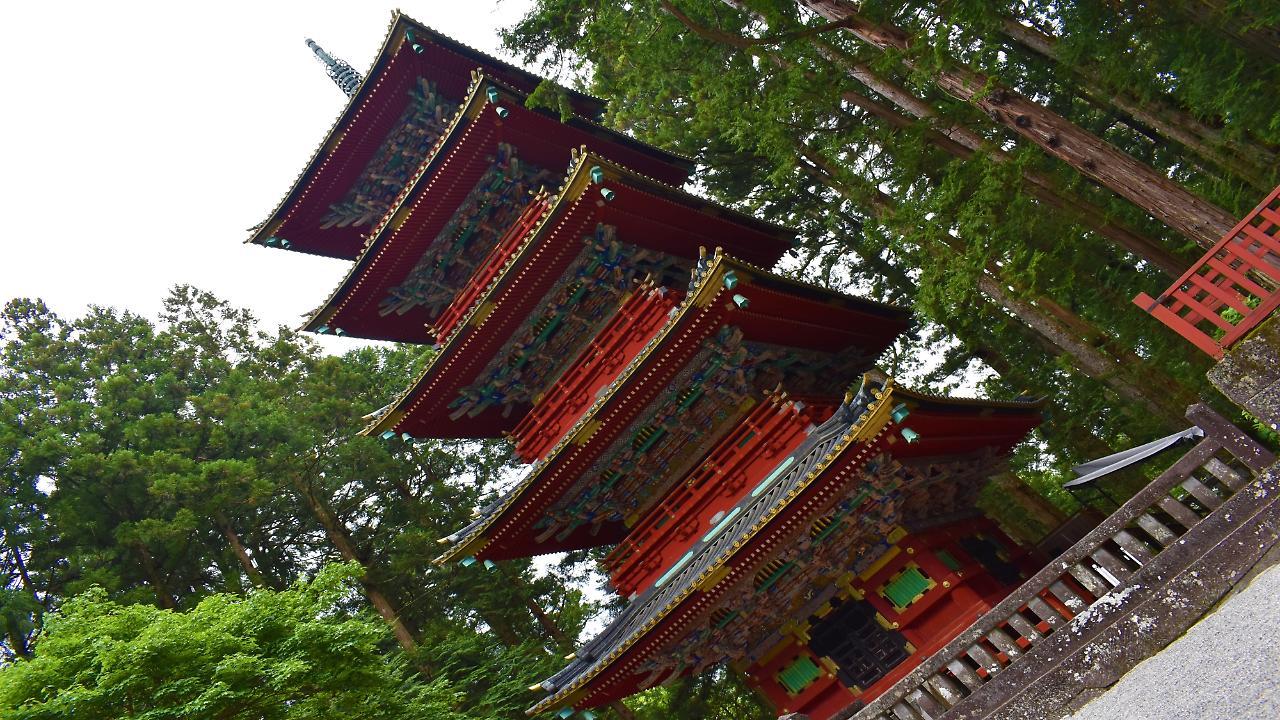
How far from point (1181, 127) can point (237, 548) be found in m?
19.3

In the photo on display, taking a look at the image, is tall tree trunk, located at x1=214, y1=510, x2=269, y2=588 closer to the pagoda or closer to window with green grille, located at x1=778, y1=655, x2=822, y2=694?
the pagoda

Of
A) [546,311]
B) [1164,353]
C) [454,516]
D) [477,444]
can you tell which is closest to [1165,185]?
[1164,353]

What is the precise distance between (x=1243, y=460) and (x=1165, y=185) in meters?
3.55

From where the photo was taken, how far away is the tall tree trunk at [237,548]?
1673cm

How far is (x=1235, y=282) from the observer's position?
6.82m

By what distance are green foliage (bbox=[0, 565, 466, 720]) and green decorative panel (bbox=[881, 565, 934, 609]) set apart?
6.52 m

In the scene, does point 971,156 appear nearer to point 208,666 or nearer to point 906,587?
point 906,587

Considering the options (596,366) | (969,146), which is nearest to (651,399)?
(596,366)

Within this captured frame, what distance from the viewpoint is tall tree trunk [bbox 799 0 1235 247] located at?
27.5ft

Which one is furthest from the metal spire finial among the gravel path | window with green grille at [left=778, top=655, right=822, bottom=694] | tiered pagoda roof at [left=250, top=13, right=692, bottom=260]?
the gravel path

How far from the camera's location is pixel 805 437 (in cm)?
991

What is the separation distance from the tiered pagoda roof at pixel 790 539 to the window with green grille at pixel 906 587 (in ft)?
1.31

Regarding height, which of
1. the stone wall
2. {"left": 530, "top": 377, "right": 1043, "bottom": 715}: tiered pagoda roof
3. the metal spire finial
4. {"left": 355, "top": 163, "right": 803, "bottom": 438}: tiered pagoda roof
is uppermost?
the metal spire finial

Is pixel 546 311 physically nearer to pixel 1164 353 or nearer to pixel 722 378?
pixel 722 378
